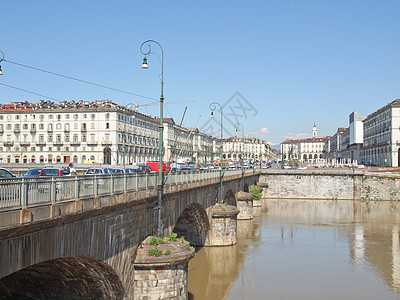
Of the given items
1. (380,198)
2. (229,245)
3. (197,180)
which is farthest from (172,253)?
(380,198)

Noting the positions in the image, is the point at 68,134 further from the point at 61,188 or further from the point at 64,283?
the point at 61,188

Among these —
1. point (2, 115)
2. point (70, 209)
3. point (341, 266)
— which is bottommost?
point (341, 266)

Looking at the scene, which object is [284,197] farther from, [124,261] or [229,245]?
[124,261]

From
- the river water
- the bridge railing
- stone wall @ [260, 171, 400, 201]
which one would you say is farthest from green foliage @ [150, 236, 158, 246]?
stone wall @ [260, 171, 400, 201]

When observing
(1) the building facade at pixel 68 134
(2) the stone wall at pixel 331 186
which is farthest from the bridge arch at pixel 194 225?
(1) the building facade at pixel 68 134

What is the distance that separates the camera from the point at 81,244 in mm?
12922

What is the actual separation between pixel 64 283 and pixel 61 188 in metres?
6.29

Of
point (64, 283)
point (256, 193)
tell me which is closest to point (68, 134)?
point (256, 193)

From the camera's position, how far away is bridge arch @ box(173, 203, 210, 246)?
111ft

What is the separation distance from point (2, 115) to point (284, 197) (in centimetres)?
5685

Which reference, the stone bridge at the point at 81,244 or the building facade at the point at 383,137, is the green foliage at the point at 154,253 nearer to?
the stone bridge at the point at 81,244

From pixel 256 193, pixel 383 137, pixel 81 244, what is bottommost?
pixel 256 193

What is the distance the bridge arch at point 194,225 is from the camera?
111 feet

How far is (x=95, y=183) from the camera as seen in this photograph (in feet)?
44.6
